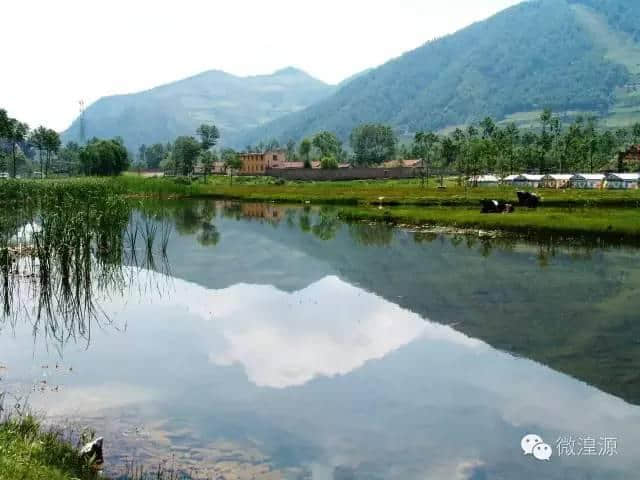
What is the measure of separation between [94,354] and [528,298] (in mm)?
15532

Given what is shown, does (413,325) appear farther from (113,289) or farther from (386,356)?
(113,289)

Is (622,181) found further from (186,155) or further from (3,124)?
(186,155)

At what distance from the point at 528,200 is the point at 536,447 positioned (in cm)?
5246

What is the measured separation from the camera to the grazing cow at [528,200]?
2397 inches

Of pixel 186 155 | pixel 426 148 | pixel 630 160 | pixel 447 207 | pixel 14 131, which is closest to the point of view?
pixel 447 207

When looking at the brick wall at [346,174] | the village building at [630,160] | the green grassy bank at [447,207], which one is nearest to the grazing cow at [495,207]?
the green grassy bank at [447,207]

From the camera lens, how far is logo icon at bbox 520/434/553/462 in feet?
38.1

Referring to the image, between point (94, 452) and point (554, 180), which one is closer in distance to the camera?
point (94, 452)

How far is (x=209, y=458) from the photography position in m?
11.5

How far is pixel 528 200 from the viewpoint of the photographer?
61.2m

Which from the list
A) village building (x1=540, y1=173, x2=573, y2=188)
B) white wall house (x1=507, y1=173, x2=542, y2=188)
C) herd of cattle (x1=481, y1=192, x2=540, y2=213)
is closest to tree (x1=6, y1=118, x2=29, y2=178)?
herd of cattle (x1=481, y1=192, x2=540, y2=213)

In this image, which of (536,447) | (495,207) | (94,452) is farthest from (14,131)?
(536,447)

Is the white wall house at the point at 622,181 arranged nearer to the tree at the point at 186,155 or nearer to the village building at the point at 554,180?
the village building at the point at 554,180

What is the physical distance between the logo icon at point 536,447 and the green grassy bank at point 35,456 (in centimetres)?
769
